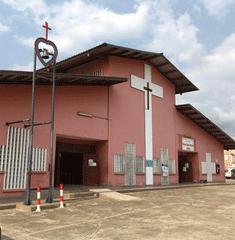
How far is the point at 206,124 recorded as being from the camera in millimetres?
28859

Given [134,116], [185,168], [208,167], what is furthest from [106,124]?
[208,167]

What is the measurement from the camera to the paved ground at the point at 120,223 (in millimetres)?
6848

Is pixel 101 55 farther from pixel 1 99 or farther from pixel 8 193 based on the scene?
pixel 8 193

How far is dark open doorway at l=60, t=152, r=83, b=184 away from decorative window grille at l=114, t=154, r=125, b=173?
3.28 m

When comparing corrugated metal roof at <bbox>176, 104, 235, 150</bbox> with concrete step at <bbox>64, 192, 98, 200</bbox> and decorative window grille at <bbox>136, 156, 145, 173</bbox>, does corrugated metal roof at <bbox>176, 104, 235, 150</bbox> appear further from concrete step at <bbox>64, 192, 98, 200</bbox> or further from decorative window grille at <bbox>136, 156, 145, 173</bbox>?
concrete step at <bbox>64, 192, 98, 200</bbox>

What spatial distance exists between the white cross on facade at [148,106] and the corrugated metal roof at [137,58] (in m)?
1.21

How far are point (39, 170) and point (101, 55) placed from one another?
357 inches

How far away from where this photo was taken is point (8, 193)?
1386 centimetres

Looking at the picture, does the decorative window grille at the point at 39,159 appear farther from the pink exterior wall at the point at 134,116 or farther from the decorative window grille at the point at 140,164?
the decorative window grille at the point at 140,164

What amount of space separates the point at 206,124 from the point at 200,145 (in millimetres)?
2297

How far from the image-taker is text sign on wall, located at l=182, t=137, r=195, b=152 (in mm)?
26766

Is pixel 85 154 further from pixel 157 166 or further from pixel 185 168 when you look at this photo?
pixel 185 168

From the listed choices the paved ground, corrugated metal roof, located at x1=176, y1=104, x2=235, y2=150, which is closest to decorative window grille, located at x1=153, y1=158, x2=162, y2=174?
corrugated metal roof, located at x1=176, y1=104, x2=235, y2=150

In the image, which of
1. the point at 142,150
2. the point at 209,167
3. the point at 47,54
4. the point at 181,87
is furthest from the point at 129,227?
the point at 209,167
